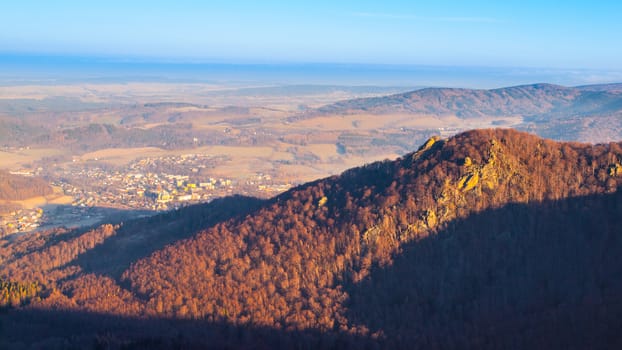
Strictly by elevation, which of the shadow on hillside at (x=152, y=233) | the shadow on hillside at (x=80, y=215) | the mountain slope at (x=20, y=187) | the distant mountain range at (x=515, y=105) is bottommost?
the shadow on hillside at (x=80, y=215)

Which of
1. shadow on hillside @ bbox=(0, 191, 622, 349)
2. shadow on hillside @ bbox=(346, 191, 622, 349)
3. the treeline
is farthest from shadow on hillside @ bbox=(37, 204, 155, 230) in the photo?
shadow on hillside @ bbox=(346, 191, 622, 349)

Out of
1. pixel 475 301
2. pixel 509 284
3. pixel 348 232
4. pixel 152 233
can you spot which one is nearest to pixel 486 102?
pixel 152 233

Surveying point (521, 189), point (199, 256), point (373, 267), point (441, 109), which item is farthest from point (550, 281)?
point (441, 109)

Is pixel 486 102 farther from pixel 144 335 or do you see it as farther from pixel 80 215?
pixel 144 335

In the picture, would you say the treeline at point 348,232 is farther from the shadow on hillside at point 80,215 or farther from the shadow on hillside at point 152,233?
the shadow on hillside at point 80,215

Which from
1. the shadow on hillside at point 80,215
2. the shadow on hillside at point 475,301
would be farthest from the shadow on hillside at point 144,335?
the shadow on hillside at point 80,215
